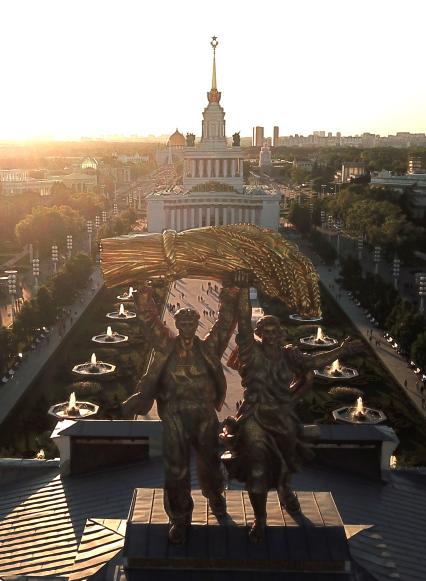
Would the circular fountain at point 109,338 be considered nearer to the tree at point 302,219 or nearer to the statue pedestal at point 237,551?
the statue pedestal at point 237,551

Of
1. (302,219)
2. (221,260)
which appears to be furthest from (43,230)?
(221,260)

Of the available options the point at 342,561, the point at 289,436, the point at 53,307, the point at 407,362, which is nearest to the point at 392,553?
the point at 342,561

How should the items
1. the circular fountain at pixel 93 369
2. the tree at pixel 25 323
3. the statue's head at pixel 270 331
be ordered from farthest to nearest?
the tree at pixel 25 323
the circular fountain at pixel 93 369
the statue's head at pixel 270 331

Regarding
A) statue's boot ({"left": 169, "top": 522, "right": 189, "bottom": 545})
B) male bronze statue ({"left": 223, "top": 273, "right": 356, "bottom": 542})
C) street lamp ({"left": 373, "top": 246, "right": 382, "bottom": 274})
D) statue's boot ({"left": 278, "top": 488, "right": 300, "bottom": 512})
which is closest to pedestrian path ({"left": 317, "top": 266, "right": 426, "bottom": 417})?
street lamp ({"left": 373, "top": 246, "right": 382, "bottom": 274})

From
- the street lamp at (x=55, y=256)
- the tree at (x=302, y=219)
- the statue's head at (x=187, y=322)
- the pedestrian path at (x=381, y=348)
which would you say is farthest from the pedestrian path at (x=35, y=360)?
the tree at (x=302, y=219)

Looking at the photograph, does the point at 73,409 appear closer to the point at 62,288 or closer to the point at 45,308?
the point at 45,308

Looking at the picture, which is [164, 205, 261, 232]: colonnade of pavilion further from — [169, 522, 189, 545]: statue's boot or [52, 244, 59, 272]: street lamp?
[169, 522, 189, 545]: statue's boot
